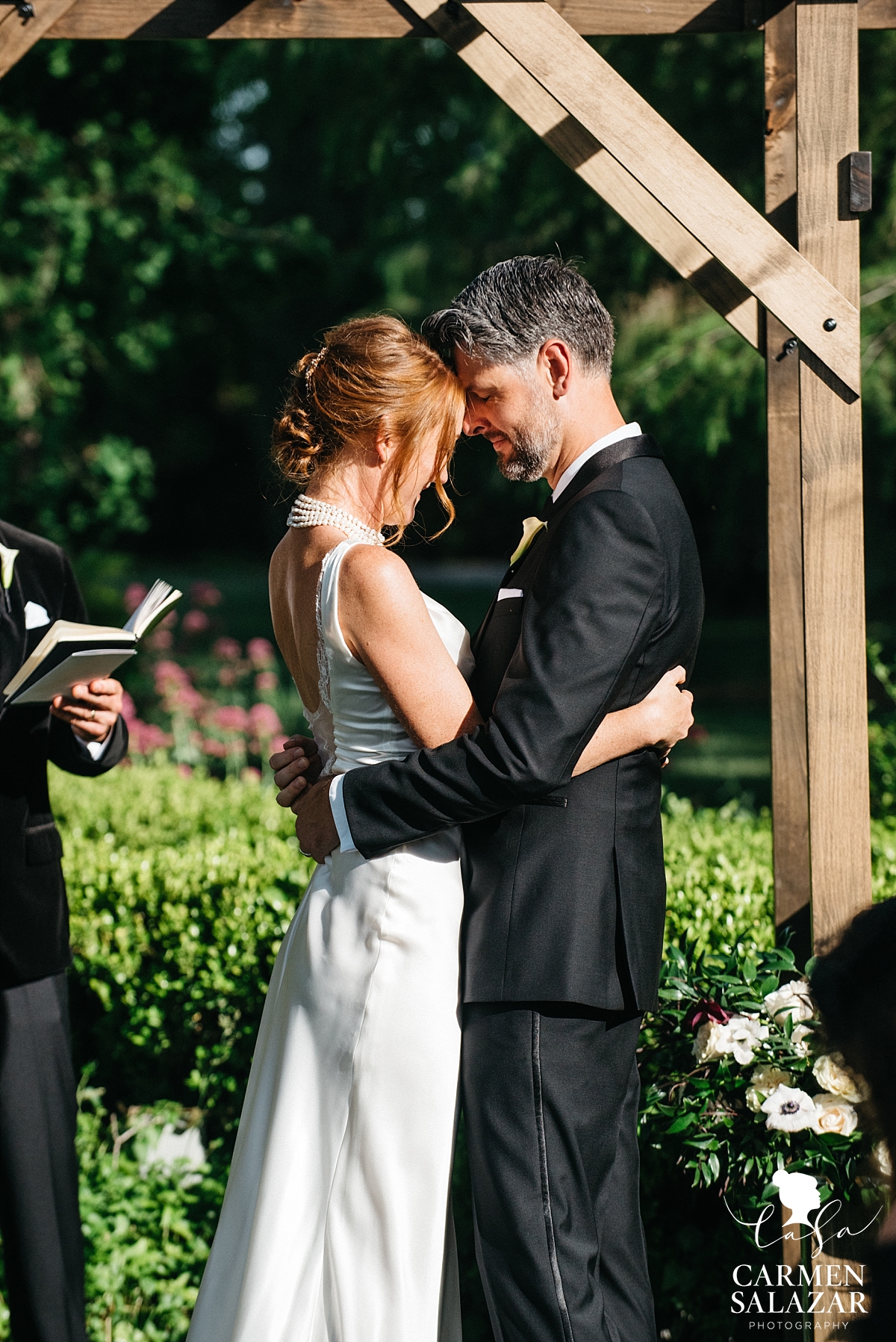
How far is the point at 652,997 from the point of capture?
2.24 m

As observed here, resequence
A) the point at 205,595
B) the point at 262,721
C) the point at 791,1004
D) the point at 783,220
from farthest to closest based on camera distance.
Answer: the point at 205,595 → the point at 262,721 → the point at 783,220 → the point at 791,1004

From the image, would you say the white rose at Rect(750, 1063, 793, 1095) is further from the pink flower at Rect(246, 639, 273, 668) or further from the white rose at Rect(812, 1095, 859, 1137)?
the pink flower at Rect(246, 639, 273, 668)

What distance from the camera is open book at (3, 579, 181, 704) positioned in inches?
93.7

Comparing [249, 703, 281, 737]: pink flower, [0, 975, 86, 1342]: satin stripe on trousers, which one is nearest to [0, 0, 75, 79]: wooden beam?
[0, 975, 86, 1342]: satin stripe on trousers

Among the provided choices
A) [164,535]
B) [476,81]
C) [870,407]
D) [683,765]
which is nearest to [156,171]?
[476,81]

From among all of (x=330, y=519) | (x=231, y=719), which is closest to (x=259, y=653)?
(x=231, y=719)

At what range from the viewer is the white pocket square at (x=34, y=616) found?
2.78 meters

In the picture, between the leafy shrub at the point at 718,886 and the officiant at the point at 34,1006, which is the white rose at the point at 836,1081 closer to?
the leafy shrub at the point at 718,886

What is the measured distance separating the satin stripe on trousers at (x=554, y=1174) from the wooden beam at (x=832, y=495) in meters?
0.66

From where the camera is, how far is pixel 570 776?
2088mm

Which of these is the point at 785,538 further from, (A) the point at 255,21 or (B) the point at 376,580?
(A) the point at 255,21

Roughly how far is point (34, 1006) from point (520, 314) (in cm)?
185

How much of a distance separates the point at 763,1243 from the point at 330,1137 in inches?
41.5

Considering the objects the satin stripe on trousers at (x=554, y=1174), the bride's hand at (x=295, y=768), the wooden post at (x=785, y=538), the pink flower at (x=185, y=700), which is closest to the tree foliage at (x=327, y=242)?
the pink flower at (x=185, y=700)
